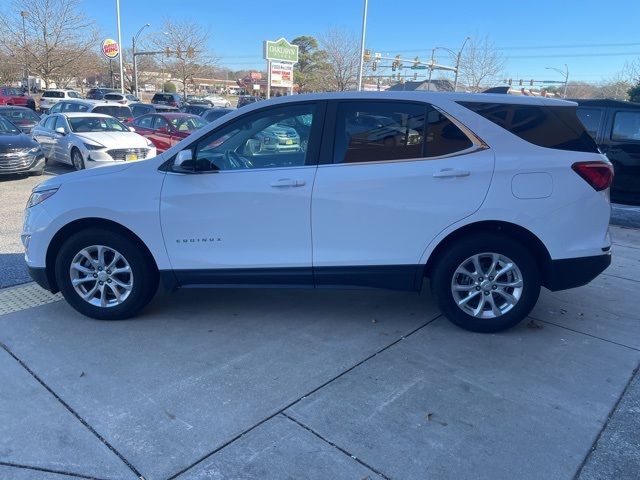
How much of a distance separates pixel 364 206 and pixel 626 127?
726cm

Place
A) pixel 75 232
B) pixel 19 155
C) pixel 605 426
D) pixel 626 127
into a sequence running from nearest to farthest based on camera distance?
pixel 605 426 < pixel 75 232 < pixel 626 127 < pixel 19 155

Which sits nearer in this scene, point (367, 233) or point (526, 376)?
point (526, 376)

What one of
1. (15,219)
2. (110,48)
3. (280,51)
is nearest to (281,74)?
(280,51)

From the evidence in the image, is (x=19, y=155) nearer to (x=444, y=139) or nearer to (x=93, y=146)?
(x=93, y=146)

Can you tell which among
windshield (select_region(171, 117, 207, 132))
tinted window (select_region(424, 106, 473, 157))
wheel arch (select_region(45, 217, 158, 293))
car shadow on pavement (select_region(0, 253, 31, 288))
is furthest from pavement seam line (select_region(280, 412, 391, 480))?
windshield (select_region(171, 117, 207, 132))

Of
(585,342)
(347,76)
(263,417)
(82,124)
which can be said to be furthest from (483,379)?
(347,76)

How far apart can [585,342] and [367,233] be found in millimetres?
1875

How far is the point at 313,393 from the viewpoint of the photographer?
314 cm

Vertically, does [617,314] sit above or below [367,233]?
below

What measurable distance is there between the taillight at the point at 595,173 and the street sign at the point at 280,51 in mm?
28609

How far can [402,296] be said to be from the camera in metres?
4.80

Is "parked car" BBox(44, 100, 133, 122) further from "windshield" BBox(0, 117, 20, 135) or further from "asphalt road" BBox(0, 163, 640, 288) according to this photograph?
"windshield" BBox(0, 117, 20, 135)

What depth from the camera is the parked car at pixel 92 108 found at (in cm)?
1575

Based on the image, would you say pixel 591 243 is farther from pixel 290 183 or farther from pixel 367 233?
pixel 290 183
